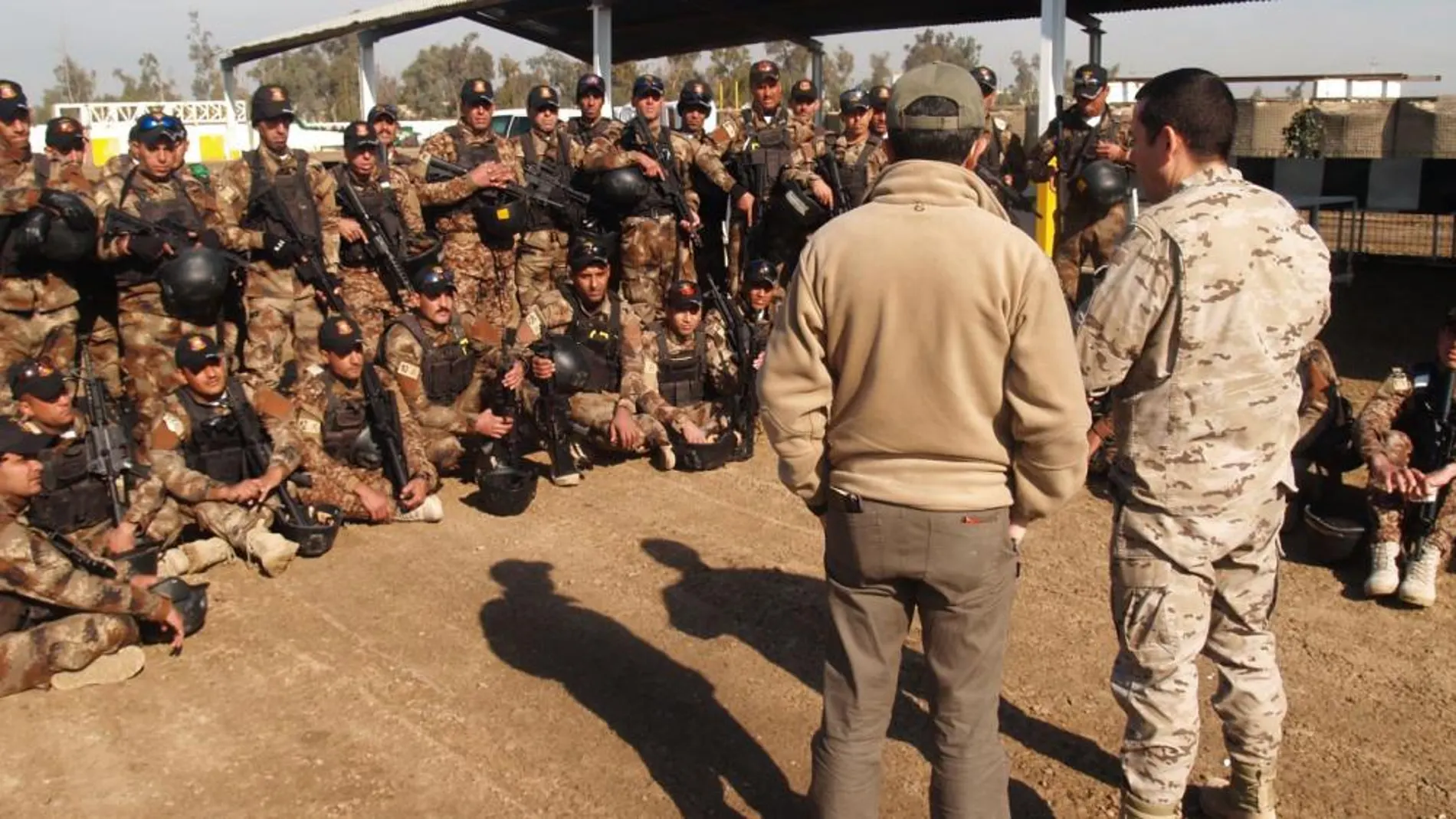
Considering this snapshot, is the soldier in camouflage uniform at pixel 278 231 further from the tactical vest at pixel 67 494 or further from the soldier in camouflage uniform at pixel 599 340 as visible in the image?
the tactical vest at pixel 67 494

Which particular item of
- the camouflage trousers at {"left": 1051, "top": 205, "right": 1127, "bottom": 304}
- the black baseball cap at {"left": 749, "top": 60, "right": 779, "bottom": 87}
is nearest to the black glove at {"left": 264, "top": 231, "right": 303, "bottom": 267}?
the black baseball cap at {"left": 749, "top": 60, "right": 779, "bottom": 87}

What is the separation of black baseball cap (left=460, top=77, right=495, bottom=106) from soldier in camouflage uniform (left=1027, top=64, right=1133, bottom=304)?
13.6 ft

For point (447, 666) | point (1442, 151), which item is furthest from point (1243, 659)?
point (1442, 151)

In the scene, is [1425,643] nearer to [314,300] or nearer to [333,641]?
[333,641]

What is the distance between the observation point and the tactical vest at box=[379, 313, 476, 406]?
7.26 m

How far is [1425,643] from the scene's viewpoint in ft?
16.3

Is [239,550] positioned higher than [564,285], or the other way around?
[564,285]

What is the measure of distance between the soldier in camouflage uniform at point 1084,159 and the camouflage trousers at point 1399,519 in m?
3.18

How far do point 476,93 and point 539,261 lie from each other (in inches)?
51.6

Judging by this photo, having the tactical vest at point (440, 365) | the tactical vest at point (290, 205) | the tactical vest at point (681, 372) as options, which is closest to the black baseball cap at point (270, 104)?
the tactical vest at point (290, 205)

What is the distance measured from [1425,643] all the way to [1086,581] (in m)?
1.40

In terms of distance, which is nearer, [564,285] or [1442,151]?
[564,285]

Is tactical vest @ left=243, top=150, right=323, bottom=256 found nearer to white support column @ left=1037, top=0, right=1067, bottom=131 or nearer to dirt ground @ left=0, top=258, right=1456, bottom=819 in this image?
dirt ground @ left=0, top=258, right=1456, bottom=819

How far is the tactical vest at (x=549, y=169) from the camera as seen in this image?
8.90 meters
